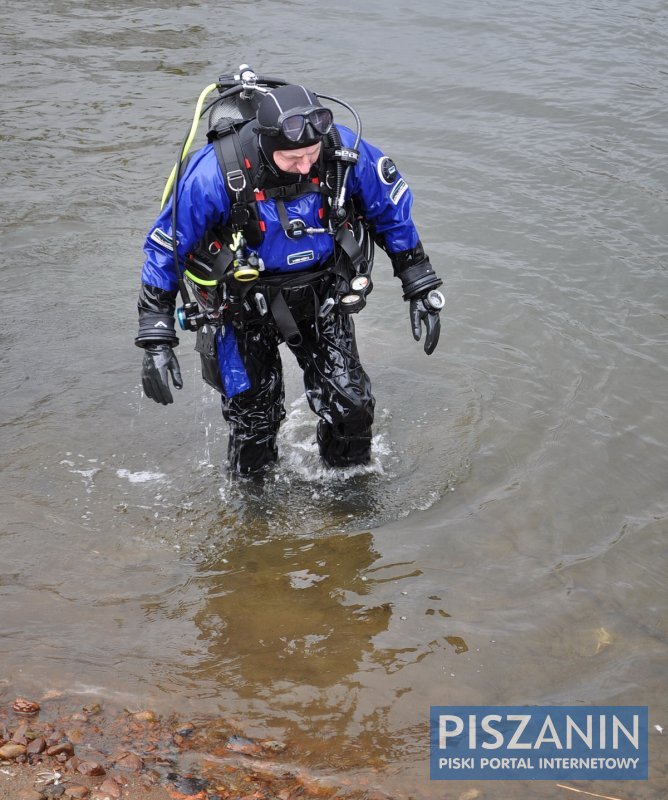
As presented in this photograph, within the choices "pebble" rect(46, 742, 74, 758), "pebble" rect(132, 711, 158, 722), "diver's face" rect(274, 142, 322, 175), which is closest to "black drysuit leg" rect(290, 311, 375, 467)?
"diver's face" rect(274, 142, 322, 175)

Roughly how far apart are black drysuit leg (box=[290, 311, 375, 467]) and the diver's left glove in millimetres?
310

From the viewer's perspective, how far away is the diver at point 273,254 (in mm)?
3646

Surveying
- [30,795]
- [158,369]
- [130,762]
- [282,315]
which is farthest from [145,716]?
[282,315]

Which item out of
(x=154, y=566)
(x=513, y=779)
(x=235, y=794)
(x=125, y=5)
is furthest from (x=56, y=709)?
(x=125, y=5)

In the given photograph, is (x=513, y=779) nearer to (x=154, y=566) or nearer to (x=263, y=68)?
(x=154, y=566)

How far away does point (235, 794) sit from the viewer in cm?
276

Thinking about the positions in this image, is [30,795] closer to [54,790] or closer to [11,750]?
[54,790]

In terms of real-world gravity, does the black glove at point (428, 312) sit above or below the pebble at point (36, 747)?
above

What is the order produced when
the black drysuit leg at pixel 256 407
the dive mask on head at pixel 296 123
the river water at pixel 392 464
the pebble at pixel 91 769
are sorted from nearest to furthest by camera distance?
the pebble at pixel 91 769, the river water at pixel 392 464, the dive mask on head at pixel 296 123, the black drysuit leg at pixel 256 407

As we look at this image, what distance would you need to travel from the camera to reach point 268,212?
12.2ft

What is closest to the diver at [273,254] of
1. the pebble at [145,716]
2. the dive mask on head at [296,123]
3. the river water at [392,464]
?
the dive mask on head at [296,123]

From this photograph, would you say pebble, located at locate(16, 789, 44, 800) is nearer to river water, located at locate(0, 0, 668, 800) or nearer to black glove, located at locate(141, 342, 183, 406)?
river water, located at locate(0, 0, 668, 800)

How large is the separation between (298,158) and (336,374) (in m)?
1.11

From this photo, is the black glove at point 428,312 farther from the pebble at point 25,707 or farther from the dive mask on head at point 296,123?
the pebble at point 25,707
